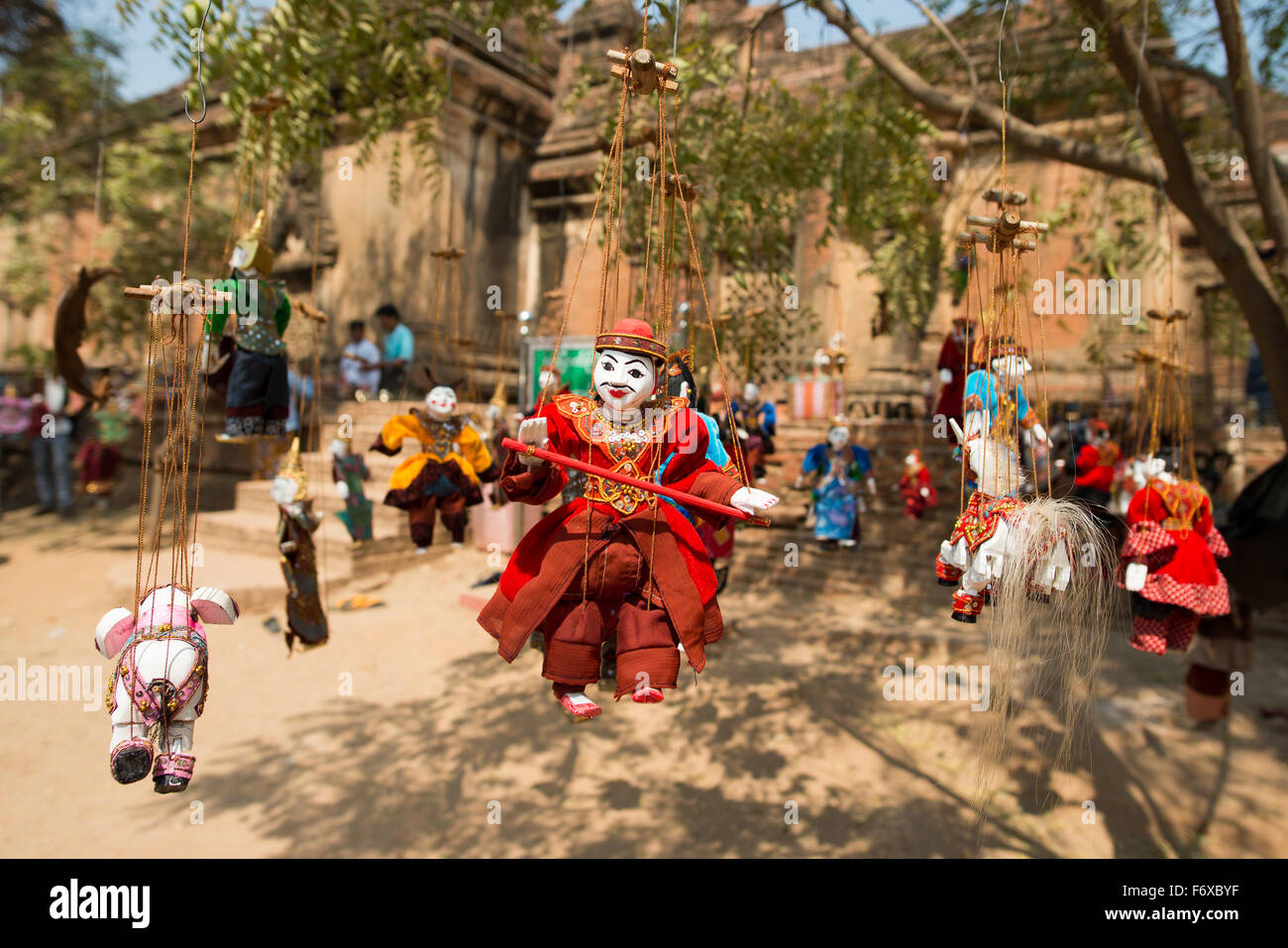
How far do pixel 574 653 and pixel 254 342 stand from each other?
2.48 m

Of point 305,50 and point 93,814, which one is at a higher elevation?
point 305,50

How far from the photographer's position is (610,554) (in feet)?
9.55

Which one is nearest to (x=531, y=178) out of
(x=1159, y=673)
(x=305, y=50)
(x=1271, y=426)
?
(x=305, y=50)

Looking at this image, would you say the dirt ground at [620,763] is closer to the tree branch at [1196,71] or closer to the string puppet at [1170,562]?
the string puppet at [1170,562]

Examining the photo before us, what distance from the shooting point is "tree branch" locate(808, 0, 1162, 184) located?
16.2ft

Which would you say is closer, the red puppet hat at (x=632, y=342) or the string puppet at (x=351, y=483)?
the red puppet hat at (x=632, y=342)

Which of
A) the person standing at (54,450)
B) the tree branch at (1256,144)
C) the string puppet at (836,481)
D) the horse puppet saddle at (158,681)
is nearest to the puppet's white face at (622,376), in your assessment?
the horse puppet saddle at (158,681)

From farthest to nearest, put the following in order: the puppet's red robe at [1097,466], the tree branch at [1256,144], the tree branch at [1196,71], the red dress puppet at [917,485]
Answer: the red dress puppet at [917,485], the puppet's red robe at [1097,466], the tree branch at [1196,71], the tree branch at [1256,144]

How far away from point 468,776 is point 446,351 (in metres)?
6.25

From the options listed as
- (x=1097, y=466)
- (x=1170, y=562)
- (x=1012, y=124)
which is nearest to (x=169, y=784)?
(x=1170, y=562)

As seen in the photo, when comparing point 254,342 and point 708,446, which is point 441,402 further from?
point 708,446

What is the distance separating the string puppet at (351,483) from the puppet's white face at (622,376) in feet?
9.00

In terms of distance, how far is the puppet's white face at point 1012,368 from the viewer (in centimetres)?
317
